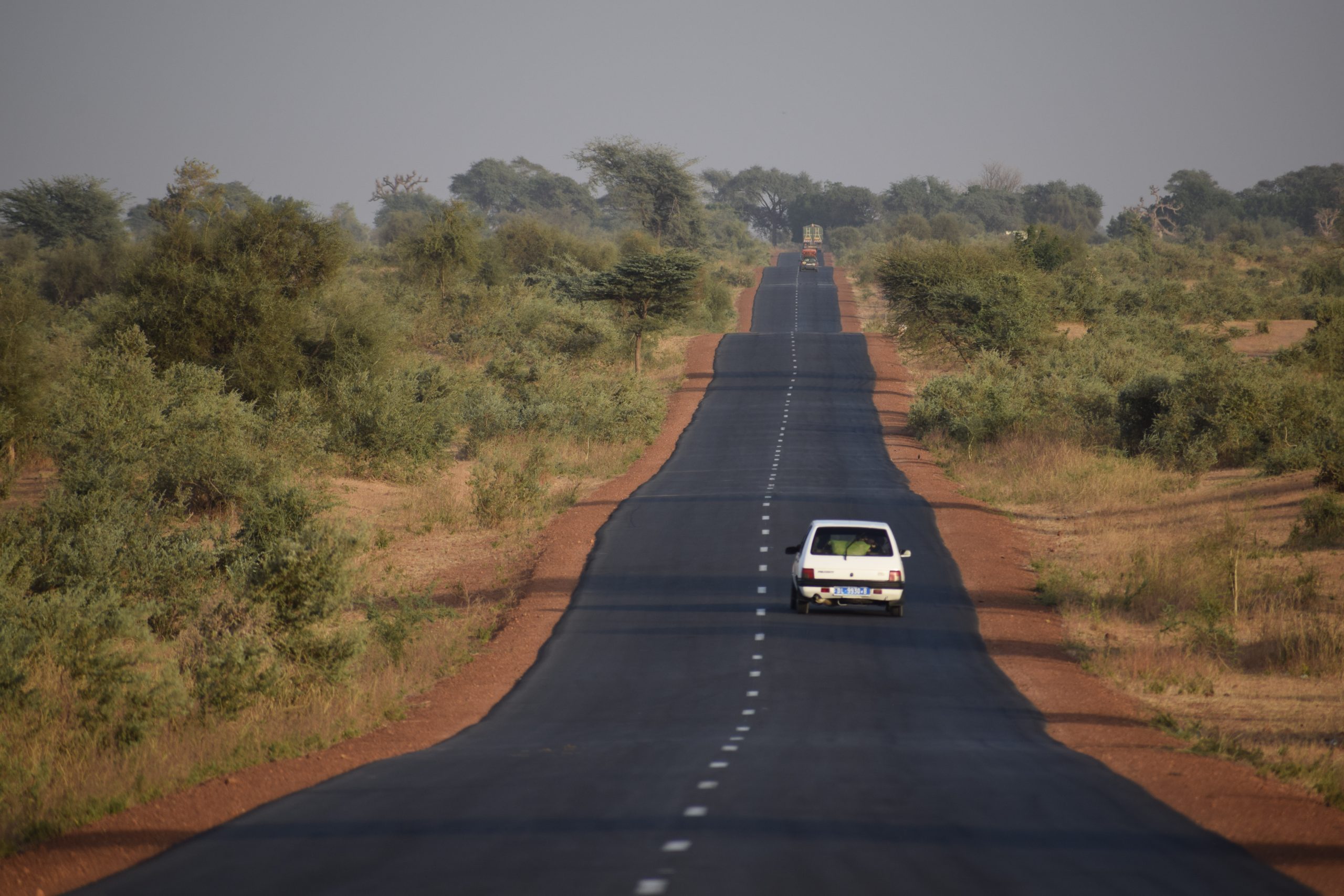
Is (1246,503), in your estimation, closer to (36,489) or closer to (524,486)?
(524,486)

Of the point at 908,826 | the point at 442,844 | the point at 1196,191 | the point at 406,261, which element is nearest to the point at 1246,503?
the point at 908,826

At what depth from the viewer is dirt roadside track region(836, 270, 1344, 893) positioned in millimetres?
8008

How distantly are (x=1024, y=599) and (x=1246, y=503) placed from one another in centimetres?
707

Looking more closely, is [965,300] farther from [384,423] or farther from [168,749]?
[168,749]

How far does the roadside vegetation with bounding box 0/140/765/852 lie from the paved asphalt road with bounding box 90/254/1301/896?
6.32 ft

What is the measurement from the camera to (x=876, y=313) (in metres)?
75.7

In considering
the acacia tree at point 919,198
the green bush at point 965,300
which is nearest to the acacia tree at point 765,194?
the acacia tree at point 919,198

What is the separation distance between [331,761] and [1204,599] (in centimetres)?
1319

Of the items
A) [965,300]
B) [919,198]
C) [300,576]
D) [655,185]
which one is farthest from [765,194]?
[300,576]

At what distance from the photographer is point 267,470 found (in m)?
26.3

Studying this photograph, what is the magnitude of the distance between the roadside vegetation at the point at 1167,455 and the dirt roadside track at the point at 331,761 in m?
7.98

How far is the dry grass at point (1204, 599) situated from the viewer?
41.4 ft

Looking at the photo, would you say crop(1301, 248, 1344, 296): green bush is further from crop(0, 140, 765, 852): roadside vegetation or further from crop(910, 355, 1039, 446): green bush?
crop(0, 140, 765, 852): roadside vegetation

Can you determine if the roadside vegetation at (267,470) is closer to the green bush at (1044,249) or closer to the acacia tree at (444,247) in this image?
the acacia tree at (444,247)
